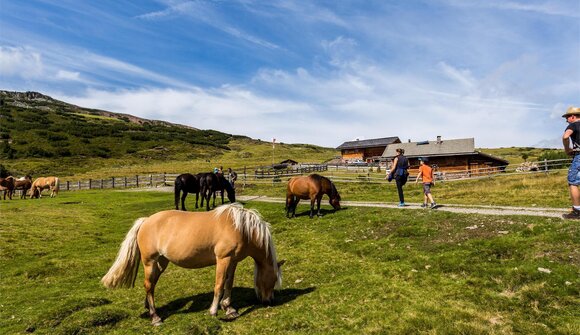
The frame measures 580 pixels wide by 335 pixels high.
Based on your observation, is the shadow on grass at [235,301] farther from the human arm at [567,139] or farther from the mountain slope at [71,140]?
the mountain slope at [71,140]

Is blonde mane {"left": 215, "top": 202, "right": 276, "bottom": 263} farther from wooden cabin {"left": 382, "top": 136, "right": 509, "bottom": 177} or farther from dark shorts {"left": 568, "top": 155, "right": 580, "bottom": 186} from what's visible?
wooden cabin {"left": 382, "top": 136, "right": 509, "bottom": 177}

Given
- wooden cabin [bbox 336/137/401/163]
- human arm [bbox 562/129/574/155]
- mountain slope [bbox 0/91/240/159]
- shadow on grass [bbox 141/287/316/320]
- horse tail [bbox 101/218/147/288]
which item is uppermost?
mountain slope [bbox 0/91/240/159]

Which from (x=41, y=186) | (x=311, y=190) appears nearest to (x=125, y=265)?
(x=311, y=190)

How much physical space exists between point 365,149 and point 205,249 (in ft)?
260

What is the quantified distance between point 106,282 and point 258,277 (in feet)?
10.8

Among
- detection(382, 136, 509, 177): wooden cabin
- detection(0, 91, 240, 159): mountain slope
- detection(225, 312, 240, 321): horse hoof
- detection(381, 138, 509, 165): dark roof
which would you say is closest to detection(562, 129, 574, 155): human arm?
detection(225, 312, 240, 321): horse hoof

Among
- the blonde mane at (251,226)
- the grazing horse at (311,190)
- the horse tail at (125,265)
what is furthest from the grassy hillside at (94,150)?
the blonde mane at (251,226)

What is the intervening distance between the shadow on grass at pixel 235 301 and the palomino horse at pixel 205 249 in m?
0.30

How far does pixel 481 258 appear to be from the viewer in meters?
8.66

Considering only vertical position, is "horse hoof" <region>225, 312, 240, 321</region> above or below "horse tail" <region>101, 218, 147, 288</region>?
below

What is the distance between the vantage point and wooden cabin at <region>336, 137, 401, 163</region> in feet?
267

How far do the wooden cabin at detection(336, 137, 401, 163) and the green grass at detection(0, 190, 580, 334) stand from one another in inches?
2727

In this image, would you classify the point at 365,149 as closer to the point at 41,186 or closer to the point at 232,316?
the point at 41,186

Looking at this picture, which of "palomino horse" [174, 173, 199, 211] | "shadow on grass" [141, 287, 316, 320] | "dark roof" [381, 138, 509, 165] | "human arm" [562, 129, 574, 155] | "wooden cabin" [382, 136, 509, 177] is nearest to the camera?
"shadow on grass" [141, 287, 316, 320]
